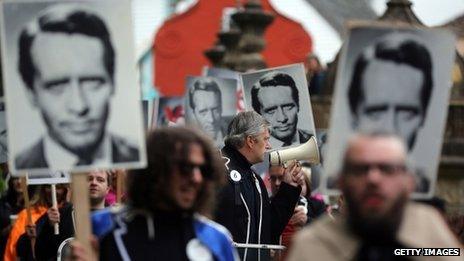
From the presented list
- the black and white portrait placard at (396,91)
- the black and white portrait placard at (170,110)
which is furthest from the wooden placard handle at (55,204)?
the black and white portrait placard at (170,110)

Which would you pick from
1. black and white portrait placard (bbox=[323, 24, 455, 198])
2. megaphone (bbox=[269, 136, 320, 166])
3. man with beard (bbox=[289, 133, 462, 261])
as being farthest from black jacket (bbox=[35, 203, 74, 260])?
man with beard (bbox=[289, 133, 462, 261])

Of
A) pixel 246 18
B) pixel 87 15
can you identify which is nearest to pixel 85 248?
pixel 87 15

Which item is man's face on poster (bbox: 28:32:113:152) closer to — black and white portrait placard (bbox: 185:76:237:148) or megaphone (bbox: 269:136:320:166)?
megaphone (bbox: 269:136:320:166)

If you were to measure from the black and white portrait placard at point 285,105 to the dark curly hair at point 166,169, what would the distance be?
15.7 feet

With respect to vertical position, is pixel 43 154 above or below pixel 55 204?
above

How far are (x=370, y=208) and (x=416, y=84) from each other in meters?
1.12

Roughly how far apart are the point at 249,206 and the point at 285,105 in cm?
137

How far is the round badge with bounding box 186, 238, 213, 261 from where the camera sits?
739cm

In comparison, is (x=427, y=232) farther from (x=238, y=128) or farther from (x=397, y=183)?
(x=238, y=128)

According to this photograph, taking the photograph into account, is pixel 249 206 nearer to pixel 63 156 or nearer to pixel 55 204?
pixel 55 204

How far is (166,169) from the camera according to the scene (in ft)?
24.3

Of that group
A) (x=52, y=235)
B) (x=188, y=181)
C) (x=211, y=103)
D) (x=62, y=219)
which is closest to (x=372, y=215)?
(x=188, y=181)

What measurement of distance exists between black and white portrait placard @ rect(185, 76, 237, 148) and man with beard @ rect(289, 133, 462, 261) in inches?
368

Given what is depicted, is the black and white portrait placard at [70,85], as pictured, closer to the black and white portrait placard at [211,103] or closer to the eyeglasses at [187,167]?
the eyeglasses at [187,167]
